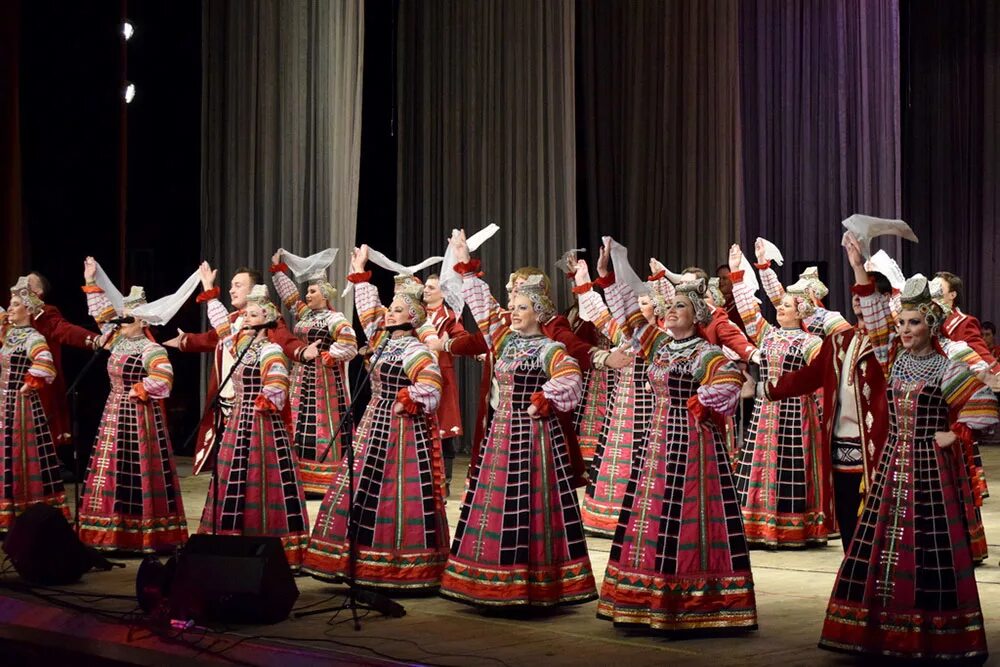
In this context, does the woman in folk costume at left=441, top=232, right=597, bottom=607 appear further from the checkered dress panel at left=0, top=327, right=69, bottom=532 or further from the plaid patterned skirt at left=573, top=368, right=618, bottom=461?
the plaid patterned skirt at left=573, top=368, right=618, bottom=461

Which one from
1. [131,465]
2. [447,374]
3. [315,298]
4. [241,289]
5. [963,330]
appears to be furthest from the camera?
[447,374]

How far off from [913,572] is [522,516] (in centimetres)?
149

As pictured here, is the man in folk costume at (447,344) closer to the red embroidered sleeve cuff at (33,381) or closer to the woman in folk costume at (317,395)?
the woman in folk costume at (317,395)

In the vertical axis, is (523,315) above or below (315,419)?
above

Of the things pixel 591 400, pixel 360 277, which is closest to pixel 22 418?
pixel 360 277

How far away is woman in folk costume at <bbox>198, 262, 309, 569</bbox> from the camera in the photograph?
247 inches

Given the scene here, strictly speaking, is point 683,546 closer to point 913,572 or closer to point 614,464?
point 913,572

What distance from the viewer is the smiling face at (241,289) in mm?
6496

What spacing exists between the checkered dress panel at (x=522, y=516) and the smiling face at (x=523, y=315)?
0.18 feet

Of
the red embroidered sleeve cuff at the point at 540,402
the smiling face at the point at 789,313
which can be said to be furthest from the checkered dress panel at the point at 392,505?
the smiling face at the point at 789,313

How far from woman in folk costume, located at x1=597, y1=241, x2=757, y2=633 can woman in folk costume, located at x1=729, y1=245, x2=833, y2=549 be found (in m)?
1.95

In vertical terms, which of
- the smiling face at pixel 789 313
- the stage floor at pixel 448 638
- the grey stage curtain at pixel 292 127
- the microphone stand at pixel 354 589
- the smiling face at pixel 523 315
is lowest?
the stage floor at pixel 448 638

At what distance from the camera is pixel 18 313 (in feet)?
24.5

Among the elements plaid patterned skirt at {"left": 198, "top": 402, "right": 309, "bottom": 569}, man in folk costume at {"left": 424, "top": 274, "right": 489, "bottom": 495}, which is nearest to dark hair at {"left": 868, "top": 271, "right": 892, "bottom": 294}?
man in folk costume at {"left": 424, "top": 274, "right": 489, "bottom": 495}
